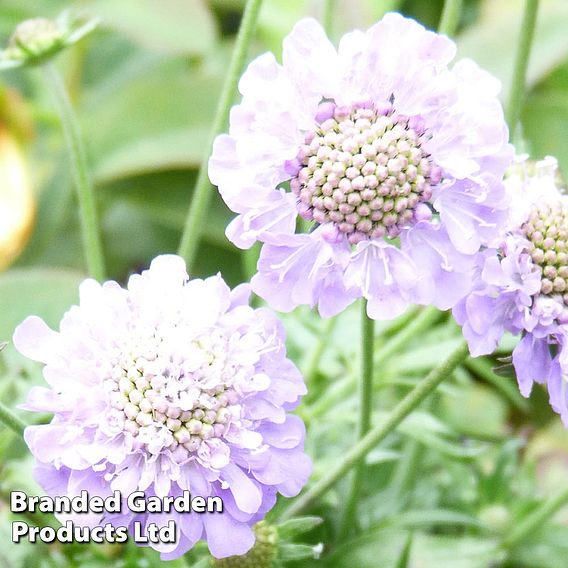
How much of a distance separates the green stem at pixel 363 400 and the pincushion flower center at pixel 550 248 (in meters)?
0.08

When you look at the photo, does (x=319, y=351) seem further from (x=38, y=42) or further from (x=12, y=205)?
(x=12, y=205)

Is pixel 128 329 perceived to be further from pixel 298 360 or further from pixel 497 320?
pixel 298 360

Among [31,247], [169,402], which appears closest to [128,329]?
[169,402]

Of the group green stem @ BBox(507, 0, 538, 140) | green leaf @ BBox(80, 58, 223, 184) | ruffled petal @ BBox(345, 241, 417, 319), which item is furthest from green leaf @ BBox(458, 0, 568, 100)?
ruffled petal @ BBox(345, 241, 417, 319)

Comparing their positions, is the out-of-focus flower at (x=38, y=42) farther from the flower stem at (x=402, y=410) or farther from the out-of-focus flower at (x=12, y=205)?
the out-of-focus flower at (x=12, y=205)

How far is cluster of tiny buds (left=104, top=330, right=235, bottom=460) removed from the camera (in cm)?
43

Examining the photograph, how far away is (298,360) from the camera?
2.57 ft

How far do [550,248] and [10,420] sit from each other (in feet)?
0.88

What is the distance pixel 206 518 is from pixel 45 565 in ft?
0.75

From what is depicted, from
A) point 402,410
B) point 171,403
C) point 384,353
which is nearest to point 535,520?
point 384,353

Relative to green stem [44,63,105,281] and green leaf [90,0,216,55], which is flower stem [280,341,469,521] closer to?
green stem [44,63,105,281]

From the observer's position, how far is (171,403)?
1.42 feet

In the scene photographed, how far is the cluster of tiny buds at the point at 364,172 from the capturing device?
1.41 feet

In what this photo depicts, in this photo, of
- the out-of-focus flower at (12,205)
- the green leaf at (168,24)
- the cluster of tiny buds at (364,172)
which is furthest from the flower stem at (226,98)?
the green leaf at (168,24)
